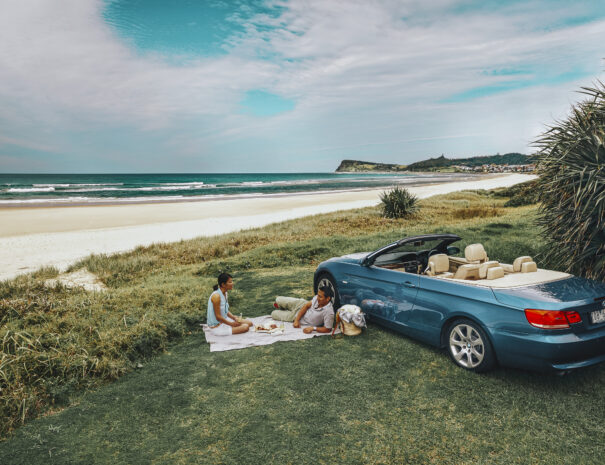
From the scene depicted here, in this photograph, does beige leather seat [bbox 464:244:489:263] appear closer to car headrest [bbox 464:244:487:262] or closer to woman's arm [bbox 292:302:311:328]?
car headrest [bbox 464:244:487:262]

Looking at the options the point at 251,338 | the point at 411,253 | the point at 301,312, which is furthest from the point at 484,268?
the point at 251,338

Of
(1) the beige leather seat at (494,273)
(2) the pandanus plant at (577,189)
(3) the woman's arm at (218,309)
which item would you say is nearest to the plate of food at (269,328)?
(3) the woman's arm at (218,309)

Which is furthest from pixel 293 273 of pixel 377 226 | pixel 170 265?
pixel 377 226

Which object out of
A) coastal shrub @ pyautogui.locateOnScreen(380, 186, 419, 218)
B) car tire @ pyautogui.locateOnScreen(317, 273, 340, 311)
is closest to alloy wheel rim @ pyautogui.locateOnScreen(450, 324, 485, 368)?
car tire @ pyautogui.locateOnScreen(317, 273, 340, 311)

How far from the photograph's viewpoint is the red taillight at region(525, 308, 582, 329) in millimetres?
4180

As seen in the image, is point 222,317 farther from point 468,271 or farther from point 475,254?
point 475,254

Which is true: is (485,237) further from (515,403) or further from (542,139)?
(515,403)

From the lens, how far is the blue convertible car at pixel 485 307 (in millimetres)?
4207

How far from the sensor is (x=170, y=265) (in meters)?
12.8

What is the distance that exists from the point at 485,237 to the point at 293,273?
686 centimetres

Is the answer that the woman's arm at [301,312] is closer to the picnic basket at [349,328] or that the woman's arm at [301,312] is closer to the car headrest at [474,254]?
the picnic basket at [349,328]

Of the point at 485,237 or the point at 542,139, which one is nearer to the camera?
the point at 542,139

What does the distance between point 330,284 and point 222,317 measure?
1.99 meters

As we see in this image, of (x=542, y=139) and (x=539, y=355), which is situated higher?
(x=542, y=139)
